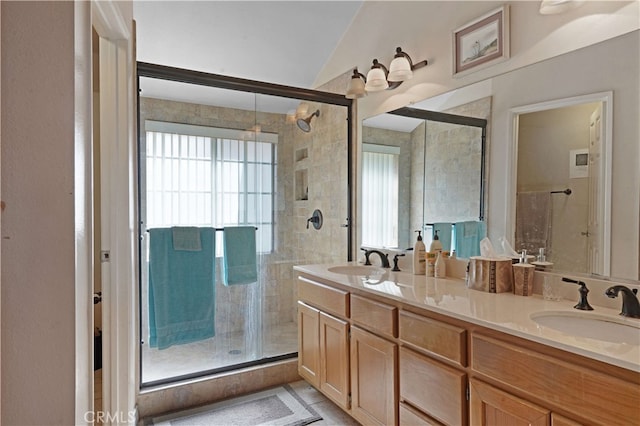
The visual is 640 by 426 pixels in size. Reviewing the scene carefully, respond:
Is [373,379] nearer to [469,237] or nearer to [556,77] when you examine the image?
[469,237]

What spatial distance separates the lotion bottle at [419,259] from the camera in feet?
7.80

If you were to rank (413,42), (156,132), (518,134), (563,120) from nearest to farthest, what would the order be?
(563,120) → (518,134) → (413,42) → (156,132)

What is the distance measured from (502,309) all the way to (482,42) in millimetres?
1335

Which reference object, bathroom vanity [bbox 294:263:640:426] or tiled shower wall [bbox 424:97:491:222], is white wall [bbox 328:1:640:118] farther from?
bathroom vanity [bbox 294:263:640:426]

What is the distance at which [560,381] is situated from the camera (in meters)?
1.19

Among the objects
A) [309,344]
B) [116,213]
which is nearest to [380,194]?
[309,344]

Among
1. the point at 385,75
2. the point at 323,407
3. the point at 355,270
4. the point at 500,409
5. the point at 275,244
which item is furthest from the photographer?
the point at 275,244

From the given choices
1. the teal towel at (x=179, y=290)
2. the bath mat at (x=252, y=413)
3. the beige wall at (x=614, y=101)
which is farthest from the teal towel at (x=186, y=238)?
the beige wall at (x=614, y=101)

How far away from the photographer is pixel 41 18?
82 cm

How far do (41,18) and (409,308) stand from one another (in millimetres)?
1606

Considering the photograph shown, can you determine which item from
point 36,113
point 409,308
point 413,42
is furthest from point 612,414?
point 413,42

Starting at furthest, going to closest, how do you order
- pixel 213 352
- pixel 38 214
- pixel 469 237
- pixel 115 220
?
pixel 213 352
pixel 469 237
pixel 115 220
pixel 38 214

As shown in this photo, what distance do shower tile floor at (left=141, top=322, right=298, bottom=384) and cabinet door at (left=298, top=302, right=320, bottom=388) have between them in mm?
407

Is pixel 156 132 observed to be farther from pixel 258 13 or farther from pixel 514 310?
pixel 514 310
